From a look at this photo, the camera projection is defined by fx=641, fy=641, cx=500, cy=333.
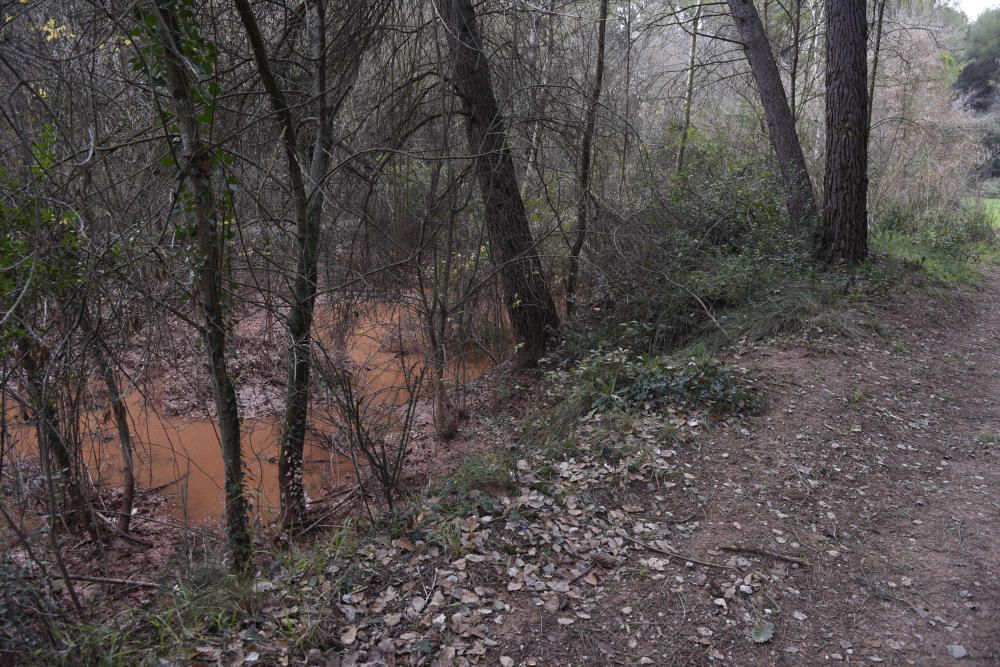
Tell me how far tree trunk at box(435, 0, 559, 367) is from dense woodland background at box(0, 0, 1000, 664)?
3 cm

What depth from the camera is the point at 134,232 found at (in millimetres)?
3420

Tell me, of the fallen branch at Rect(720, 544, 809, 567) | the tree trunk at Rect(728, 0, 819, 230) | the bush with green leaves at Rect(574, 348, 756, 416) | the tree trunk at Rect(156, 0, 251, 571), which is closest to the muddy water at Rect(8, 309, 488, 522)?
the tree trunk at Rect(156, 0, 251, 571)

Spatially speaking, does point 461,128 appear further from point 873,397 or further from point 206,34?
point 873,397

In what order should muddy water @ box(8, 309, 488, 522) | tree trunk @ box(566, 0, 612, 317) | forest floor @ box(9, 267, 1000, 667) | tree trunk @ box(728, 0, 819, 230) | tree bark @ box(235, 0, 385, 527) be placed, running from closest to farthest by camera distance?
forest floor @ box(9, 267, 1000, 667) → tree bark @ box(235, 0, 385, 527) → muddy water @ box(8, 309, 488, 522) → tree trunk @ box(566, 0, 612, 317) → tree trunk @ box(728, 0, 819, 230)

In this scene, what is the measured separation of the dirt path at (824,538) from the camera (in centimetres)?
294

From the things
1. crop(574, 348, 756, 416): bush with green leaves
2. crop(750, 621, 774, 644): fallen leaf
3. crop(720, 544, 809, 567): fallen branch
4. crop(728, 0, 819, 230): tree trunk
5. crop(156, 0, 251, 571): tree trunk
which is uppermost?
crop(728, 0, 819, 230): tree trunk

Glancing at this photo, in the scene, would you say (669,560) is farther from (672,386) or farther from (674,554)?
(672,386)

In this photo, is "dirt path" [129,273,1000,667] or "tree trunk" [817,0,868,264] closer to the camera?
"dirt path" [129,273,1000,667]

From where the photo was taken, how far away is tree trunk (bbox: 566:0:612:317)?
682 cm

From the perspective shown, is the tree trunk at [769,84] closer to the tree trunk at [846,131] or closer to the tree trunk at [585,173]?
the tree trunk at [846,131]

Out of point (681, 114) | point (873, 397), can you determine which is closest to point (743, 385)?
point (873, 397)

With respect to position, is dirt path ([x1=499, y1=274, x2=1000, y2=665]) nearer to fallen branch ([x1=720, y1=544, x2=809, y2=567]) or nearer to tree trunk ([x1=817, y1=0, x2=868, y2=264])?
fallen branch ([x1=720, y1=544, x2=809, y2=567])

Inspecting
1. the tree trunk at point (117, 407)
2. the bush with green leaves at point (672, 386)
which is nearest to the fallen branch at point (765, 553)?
the bush with green leaves at point (672, 386)

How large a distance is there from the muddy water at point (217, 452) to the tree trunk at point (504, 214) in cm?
91
